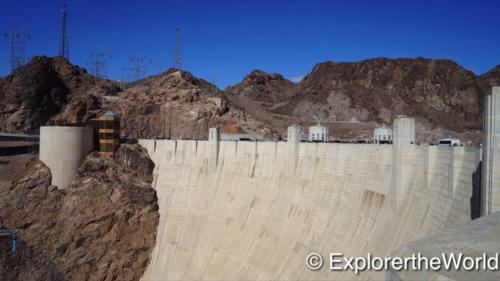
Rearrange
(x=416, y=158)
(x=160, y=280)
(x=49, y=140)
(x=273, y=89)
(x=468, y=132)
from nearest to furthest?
(x=416, y=158) → (x=160, y=280) → (x=49, y=140) → (x=468, y=132) → (x=273, y=89)

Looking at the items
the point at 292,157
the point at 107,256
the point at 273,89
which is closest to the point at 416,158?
the point at 292,157

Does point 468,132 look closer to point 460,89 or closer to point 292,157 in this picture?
point 460,89

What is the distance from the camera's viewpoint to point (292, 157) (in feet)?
111

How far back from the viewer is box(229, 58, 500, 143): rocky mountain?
90.8m

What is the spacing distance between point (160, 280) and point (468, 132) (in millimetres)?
58509

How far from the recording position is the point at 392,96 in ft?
321

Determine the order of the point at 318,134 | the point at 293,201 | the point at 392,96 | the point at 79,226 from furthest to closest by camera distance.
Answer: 1. the point at 392,96
2. the point at 318,134
3. the point at 79,226
4. the point at 293,201

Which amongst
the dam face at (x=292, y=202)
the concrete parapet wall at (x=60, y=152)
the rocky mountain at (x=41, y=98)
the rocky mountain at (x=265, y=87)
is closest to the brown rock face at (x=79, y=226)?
the concrete parapet wall at (x=60, y=152)

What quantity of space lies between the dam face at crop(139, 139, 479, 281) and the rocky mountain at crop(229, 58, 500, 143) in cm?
4548

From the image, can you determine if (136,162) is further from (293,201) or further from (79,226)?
(293,201)

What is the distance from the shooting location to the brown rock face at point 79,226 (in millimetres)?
39094

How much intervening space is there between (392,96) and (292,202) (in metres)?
72.6

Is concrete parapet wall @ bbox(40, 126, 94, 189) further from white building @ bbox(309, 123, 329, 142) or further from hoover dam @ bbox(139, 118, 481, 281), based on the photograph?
white building @ bbox(309, 123, 329, 142)

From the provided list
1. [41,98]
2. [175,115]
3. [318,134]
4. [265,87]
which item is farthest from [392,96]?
[41,98]
